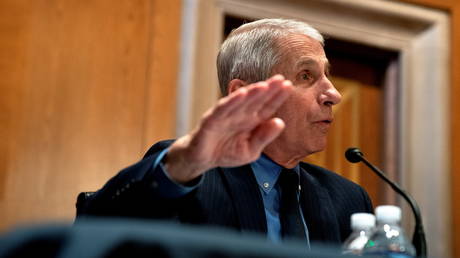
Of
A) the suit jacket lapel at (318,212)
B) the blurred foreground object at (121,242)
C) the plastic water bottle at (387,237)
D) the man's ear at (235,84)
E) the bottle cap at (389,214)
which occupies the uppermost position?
the man's ear at (235,84)

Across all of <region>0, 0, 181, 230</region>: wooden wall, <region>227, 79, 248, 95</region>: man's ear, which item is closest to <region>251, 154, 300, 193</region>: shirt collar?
<region>227, 79, 248, 95</region>: man's ear

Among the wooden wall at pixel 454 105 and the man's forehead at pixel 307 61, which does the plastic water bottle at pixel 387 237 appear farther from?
the wooden wall at pixel 454 105

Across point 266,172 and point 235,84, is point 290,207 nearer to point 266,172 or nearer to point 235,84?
point 266,172

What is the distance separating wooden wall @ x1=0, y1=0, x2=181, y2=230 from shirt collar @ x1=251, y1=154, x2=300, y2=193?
120 centimetres

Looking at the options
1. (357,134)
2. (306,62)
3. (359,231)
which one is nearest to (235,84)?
(306,62)

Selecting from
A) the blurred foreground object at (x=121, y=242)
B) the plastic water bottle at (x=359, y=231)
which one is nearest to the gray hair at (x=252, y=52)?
the plastic water bottle at (x=359, y=231)

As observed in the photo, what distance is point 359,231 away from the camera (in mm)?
1323

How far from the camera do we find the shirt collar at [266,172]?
1.85 m

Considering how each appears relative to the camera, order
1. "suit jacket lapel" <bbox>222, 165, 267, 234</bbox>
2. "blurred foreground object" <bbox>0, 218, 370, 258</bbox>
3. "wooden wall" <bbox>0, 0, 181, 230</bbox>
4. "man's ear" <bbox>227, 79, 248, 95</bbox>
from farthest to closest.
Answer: "wooden wall" <bbox>0, 0, 181, 230</bbox>
"man's ear" <bbox>227, 79, 248, 95</bbox>
"suit jacket lapel" <bbox>222, 165, 267, 234</bbox>
"blurred foreground object" <bbox>0, 218, 370, 258</bbox>

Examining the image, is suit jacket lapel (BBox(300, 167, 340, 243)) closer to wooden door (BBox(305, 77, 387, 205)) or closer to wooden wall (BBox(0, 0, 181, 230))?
wooden wall (BBox(0, 0, 181, 230))

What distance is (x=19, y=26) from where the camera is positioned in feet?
10.0

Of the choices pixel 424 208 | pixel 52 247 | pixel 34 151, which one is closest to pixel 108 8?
pixel 34 151

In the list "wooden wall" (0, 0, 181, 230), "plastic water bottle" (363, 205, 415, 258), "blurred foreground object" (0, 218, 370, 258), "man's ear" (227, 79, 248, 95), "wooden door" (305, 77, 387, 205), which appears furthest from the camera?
"wooden door" (305, 77, 387, 205)

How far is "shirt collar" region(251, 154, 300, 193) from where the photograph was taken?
1852mm
